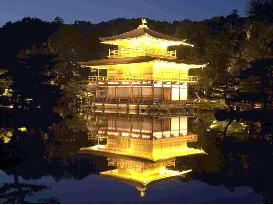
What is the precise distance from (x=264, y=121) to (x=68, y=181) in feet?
61.8

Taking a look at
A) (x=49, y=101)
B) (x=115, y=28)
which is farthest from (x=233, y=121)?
(x=115, y=28)

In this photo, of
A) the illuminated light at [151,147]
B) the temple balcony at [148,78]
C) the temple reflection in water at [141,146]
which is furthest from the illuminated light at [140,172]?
the temple balcony at [148,78]

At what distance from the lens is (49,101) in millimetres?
41094

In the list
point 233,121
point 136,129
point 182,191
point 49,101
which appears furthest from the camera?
point 49,101

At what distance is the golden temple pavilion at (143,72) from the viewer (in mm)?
43906

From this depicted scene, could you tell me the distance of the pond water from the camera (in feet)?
45.9

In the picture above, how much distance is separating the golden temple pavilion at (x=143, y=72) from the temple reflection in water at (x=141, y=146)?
23.6 feet

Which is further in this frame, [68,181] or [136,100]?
[136,100]

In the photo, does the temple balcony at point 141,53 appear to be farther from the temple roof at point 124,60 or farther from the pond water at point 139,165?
the pond water at point 139,165

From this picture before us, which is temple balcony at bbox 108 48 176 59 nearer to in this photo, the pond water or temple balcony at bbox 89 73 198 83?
temple balcony at bbox 89 73 198 83

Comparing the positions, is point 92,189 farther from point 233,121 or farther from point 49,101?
point 49,101

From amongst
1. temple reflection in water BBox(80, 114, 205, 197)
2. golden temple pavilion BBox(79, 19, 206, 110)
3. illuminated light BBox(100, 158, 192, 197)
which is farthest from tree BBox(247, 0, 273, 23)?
illuminated light BBox(100, 158, 192, 197)

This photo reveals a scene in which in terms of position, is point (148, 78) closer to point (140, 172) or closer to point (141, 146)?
point (141, 146)

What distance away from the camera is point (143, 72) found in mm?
45531
